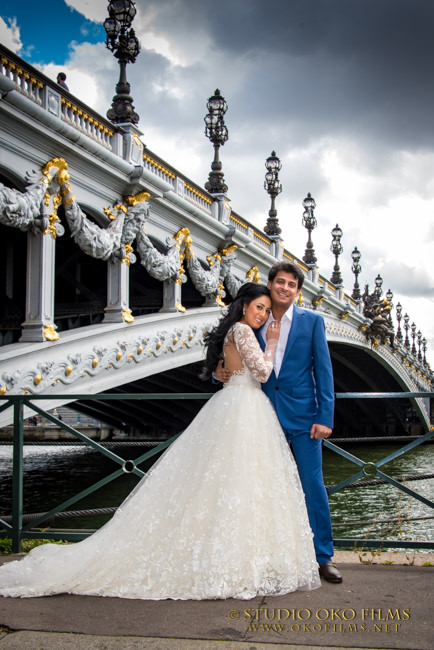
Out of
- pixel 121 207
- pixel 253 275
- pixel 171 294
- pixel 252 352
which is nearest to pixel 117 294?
pixel 121 207

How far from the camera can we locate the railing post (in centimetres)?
466

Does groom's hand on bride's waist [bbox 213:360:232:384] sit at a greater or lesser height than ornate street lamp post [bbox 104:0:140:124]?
lesser

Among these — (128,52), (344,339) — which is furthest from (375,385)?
(128,52)

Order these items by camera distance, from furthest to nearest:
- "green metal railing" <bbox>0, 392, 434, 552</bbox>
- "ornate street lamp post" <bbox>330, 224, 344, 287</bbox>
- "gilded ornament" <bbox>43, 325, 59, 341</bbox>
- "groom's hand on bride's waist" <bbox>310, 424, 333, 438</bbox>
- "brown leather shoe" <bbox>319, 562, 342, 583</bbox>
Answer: "ornate street lamp post" <bbox>330, 224, 344, 287</bbox>
"gilded ornament" <bbox>43, 325, 59, 341</bbox>
"green metal railing" <bbox>0, 392, 434, 552</bbox>
"groom's hand on bride's waist" <bbox>310, 424, 333, 438</bbox>
"brown leather shoe" <bbox>319, 562, 342, 583</bbox>

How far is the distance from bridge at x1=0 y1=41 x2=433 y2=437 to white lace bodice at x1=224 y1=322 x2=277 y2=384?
1.51m

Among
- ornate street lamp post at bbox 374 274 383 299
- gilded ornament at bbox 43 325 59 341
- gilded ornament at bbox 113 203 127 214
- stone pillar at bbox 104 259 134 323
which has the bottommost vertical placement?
gilded ornament at bbox 43 325 59 341

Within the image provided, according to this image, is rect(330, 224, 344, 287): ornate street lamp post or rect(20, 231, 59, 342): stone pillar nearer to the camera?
rect(20, 231, 59, 342): stone pillar

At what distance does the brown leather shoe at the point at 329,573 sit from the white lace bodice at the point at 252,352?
3.61ft

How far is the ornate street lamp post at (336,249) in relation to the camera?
107ft

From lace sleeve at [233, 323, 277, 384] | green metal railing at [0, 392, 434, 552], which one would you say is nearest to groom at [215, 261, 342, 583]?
lace sleeve at [233, 323, 277, 384]

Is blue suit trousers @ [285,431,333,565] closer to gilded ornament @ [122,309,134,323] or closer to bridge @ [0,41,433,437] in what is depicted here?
bridge @ [0,41,433,437]

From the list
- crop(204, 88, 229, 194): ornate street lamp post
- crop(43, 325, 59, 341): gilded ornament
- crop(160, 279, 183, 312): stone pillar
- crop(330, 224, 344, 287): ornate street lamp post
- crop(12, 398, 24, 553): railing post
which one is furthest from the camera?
crop(330, 224, 344, 287): ornate street lamp post

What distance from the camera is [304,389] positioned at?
406 centimetres

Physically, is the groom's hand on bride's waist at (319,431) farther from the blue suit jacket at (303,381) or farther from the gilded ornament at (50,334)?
the gilded ornament at (50,334)
